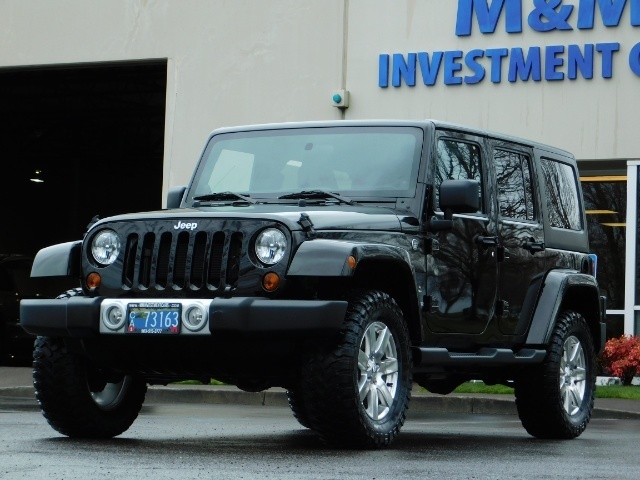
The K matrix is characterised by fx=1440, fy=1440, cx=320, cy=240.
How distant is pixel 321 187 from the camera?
9.12 metres

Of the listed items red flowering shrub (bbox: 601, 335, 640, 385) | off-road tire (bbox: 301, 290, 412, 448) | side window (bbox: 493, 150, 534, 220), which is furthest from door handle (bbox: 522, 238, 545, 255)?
red flowering shrub (bbox: 601, 335, 640, 385)

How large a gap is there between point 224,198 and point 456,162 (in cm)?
157

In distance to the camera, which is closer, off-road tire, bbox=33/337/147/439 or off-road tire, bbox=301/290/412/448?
off-road tire, bbox=301/290/412/448

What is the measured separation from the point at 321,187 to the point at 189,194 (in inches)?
42.7

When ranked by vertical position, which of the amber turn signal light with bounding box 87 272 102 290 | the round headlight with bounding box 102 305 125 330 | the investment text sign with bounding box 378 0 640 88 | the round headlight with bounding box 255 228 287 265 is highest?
the investment text sign with bounding box 378 0 640 88

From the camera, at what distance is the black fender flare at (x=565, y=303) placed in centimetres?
1002

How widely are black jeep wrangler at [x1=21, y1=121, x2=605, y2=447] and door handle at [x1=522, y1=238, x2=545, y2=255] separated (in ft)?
0.08

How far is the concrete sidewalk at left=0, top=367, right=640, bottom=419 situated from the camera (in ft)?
47.7

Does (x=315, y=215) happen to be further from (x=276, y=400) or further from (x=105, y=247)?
(x=276, y=400)

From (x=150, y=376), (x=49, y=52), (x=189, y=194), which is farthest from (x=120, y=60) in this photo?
(x=150, y=376)

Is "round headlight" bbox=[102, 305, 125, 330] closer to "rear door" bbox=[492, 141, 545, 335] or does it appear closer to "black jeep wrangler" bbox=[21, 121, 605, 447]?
"black jeep wrangler" bbox=[21, 121, 605, 447]

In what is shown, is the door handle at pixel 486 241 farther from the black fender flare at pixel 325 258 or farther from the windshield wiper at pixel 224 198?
the black fender flare at pixel 325 258

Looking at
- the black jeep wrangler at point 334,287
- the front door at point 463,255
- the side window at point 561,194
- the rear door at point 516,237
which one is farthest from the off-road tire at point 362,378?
the side window at point 561,194

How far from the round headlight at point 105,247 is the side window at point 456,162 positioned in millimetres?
2068
